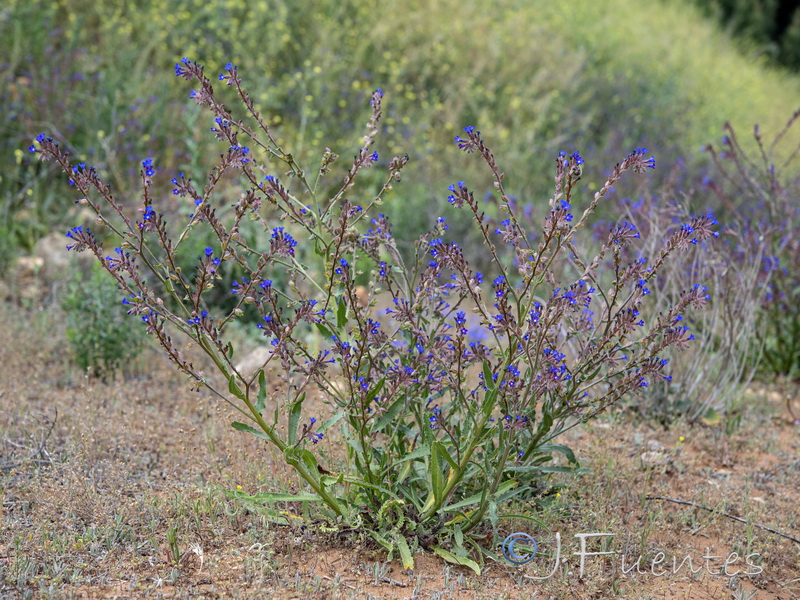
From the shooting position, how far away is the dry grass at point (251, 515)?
241 centimetres

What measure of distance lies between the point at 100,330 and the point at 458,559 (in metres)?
2.50

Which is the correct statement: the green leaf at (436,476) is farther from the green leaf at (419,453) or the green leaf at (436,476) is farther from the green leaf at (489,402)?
the green leaf at (489,402)

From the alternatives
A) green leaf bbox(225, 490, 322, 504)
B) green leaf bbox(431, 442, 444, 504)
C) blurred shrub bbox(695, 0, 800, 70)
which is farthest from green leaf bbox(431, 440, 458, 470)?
blurred shrub bbox(695, 0, 800, 70)

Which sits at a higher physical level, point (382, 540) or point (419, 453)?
point (419, 453)

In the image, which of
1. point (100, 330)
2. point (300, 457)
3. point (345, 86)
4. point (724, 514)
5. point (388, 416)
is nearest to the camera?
point (300, 457)

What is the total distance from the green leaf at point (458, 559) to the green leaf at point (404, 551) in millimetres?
95

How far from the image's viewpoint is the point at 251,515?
8.93 feet

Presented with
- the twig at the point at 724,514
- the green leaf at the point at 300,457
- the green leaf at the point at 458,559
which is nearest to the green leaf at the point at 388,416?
the green leaf at the point at 300,457

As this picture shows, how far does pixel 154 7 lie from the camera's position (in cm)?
835

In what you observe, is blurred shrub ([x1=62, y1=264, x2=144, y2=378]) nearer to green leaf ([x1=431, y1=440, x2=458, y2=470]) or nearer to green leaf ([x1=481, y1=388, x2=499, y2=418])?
green leaf ([x1=431, y1=440, x2=458, y2=470])

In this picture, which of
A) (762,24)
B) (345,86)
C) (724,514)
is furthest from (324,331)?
(762,24)

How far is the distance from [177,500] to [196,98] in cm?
137

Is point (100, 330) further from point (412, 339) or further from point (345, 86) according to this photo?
point (345, 86)

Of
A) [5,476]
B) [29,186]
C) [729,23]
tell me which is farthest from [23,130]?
[729,23]
